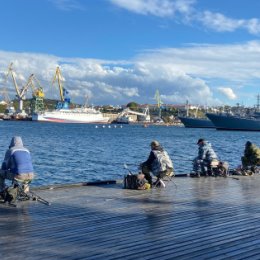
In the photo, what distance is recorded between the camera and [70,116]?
172750mm

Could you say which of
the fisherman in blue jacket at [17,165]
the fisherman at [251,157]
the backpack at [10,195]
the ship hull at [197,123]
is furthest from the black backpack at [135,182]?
the ship hull at [197,123]

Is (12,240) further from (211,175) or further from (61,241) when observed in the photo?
(211,175)

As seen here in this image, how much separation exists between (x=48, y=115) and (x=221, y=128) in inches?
2565

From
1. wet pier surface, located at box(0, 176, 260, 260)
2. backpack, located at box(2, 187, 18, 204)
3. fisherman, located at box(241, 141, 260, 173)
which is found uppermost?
fisherman, located at box(241, 141, 260, 173)

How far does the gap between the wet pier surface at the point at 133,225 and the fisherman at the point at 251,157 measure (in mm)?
4821

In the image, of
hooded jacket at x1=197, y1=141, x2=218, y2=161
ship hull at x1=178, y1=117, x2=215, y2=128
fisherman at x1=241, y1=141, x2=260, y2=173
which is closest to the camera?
hooded jacket at x1=197, y1=141, x2=218, y2=161

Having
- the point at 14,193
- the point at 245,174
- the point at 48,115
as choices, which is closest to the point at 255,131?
the point at 48,115

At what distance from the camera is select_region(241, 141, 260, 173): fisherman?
55.5 feet

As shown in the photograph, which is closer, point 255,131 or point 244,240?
point 244,240

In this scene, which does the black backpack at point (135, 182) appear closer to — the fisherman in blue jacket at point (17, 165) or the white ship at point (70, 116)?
the fisherman in blue jacket at point (17, 165)

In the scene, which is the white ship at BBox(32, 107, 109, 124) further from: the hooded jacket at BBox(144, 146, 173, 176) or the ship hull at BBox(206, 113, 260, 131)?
the hooded jacket at BBox(144, 146, 173, 176)

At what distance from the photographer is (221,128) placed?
132 m

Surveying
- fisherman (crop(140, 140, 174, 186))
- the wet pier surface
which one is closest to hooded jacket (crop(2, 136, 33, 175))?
the wet pier surface

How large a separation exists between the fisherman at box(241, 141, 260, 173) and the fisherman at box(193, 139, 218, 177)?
1.69 m
